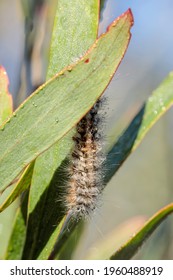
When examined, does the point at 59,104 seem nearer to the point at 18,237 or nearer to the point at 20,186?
the point at 20,186

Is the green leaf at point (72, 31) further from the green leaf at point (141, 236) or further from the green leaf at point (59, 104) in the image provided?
the green leaf at point (141, 236)

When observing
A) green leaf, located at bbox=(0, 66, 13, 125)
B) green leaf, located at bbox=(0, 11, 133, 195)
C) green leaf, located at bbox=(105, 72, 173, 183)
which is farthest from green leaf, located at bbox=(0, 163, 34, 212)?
green leaf, located at bbox=(105, 72, 173, 183)

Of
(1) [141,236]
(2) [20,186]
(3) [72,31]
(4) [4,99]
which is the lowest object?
(1) [141,236]

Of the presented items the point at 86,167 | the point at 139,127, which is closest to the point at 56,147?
the point at 86,167

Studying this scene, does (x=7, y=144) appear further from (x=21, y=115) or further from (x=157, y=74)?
(x=157, y=74)

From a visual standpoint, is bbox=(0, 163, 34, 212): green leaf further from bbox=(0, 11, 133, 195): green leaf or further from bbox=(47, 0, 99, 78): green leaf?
bbox=(47, 0, 99, 78): green leaf
